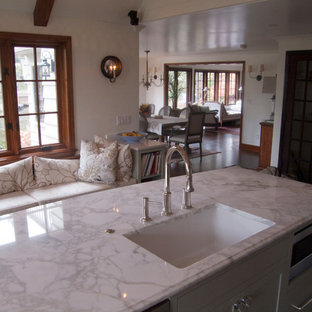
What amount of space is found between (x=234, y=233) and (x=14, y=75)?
9.40 feet

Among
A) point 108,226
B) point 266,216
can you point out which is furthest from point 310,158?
point 108,226

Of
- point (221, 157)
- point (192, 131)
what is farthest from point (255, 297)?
point (221, 157)

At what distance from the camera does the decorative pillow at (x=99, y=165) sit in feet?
11.7

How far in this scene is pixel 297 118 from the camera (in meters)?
5.59

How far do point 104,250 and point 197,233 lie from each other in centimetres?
Answer: 67

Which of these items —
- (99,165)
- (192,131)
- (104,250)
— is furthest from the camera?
(192,131)

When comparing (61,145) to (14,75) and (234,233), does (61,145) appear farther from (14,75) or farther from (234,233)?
(234,233)

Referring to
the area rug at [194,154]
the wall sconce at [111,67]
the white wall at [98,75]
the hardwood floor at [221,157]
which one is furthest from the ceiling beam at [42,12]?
the area rug at [194,154]

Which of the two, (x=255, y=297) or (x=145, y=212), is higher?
(x=145, y=212)

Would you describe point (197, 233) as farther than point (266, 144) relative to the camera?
No

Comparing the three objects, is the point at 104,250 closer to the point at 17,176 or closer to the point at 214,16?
the point at 17,176

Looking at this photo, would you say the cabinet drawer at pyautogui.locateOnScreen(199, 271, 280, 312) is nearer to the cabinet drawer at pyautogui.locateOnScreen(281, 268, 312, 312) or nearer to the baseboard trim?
the cabinet drawer at pyautogui.locateOnScreen(281, 268, 312, 312)

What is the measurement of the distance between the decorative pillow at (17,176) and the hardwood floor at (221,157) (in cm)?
306

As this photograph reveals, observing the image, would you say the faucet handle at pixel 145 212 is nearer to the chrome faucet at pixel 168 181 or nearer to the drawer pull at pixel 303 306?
the chrome faucet at pixel 168 181
